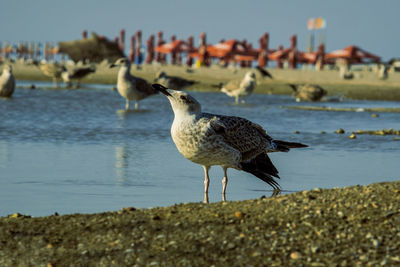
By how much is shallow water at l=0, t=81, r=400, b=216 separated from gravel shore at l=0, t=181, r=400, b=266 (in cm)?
104

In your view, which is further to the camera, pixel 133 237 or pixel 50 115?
pixel 50 115

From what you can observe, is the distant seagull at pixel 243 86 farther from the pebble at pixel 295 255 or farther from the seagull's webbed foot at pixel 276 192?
the pebble at pixel 295 255

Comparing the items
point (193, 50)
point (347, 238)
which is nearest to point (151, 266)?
point (347, 238)

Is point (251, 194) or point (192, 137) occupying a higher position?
point (192, 137)

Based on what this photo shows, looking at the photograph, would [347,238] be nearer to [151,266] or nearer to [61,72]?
[151,266]

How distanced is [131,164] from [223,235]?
434 cm

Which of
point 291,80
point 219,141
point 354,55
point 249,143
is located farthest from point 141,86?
point 354,55

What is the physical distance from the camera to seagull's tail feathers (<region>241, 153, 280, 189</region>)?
23.3 feet

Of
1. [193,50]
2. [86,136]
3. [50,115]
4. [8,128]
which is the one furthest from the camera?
[193,50]

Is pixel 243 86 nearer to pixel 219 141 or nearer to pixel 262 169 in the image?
pixel 262 169

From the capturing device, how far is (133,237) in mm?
5020

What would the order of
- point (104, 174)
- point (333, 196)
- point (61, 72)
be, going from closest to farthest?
point (333, 196) < point (104, 174) < point (61, 72)

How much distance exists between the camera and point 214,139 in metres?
6.51

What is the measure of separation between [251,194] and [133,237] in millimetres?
2621
